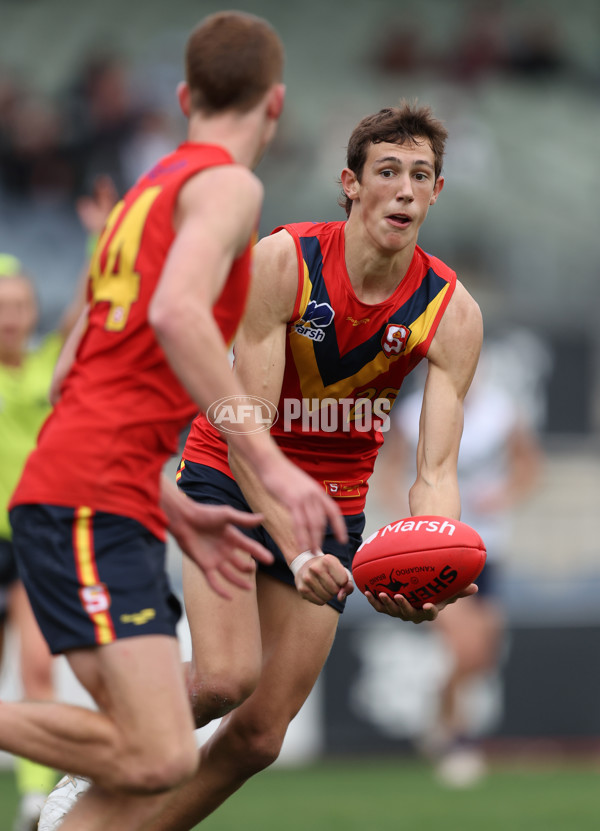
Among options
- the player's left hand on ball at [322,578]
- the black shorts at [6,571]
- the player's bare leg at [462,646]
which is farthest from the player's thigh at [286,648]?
the player's bare leg at [462,646]

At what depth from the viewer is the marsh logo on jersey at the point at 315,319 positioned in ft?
15.8

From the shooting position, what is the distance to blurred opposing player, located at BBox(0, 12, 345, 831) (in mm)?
3564

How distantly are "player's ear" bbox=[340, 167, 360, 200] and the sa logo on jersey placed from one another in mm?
515

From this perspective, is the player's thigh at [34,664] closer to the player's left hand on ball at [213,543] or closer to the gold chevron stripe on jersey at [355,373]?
the gold chevron stripe on jersey at [355,373]

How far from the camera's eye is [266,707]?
15.8 feet

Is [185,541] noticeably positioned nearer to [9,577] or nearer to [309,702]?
[9,577]

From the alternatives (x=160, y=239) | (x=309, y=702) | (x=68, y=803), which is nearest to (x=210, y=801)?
(x=68, y=803)

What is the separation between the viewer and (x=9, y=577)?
24.2 ft

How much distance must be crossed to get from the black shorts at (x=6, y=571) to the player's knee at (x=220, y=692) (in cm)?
297

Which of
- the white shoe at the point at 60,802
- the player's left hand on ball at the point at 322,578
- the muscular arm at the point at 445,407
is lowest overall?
the white shoe at the point at 60,802

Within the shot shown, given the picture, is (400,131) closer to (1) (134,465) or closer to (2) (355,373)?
(2) (355,373)

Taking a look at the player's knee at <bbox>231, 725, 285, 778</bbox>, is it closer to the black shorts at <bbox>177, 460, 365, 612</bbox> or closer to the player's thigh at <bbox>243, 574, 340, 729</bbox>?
the player's thigh at <bbox>243, 574, 340, 729</bbox>

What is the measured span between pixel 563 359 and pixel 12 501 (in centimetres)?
836

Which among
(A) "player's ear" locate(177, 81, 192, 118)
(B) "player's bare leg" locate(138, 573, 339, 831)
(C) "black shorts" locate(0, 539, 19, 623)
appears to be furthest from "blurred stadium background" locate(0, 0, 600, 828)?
(A) "player's ear" locate(177, 81, 192, 118)
